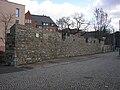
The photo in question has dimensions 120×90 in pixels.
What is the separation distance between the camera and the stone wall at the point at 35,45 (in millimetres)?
12781

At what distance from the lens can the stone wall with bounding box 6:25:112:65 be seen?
41.9ft

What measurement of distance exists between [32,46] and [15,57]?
90.4 inches

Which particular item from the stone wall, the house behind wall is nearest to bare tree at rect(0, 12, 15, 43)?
the house behind wall

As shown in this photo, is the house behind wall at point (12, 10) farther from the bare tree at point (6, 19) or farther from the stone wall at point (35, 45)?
the stone wall at point (35, 45)

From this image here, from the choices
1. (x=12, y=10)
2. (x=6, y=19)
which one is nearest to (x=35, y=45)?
(x=6, y=19)

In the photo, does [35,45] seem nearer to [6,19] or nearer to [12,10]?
[6,19]

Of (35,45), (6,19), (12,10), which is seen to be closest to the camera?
(35,45)

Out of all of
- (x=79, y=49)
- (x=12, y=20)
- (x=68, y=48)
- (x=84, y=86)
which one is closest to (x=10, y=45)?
(x=84, y=86)

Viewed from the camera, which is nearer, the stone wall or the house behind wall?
the stone wall

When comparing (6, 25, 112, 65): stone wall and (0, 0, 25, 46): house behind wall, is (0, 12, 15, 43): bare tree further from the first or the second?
(6, 25, 112, 65): stone wall


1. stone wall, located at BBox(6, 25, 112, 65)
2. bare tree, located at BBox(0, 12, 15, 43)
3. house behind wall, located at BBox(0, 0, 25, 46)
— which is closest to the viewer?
stone wall, located at BBox(6, 25, 112, 65)

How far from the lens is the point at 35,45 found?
1491 cm

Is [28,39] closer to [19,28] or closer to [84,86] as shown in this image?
[19,28]

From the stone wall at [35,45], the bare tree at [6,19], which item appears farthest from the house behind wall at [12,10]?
the stone wall at [35,45]
